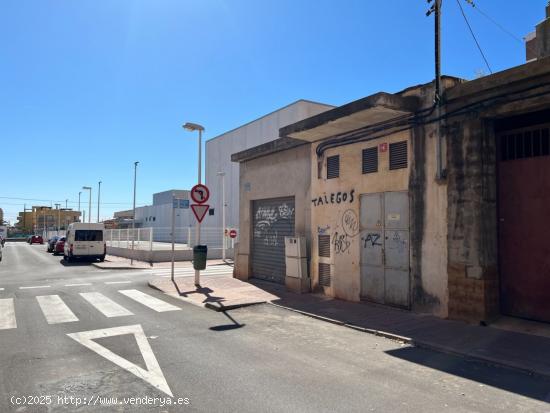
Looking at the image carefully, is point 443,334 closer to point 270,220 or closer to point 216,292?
point 216,292

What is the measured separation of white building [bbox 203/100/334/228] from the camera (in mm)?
35094

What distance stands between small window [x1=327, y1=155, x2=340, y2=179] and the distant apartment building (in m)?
104

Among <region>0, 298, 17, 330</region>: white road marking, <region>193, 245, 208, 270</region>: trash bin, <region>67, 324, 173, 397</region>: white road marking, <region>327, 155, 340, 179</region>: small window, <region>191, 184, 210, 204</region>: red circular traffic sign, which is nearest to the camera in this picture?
<region>67, 324, 173, 397</region>: white road marking

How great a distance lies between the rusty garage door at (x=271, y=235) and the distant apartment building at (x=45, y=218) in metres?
100

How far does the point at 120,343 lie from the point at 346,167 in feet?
21.8

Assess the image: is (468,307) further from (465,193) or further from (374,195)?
(374,195)

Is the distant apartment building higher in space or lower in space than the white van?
higher

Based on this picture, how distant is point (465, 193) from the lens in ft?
26.4

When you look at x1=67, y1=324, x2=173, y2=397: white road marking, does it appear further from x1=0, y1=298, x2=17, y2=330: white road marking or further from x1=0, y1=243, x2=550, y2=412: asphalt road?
x1=0, y1=298, x2=17, y2=330: white road marking

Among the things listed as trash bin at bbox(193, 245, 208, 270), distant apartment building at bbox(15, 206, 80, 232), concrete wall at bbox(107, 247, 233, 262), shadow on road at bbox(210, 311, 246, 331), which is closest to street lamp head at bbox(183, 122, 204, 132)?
trash bin at bbox(193, 245, 208, 270)

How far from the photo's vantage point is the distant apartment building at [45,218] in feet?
355

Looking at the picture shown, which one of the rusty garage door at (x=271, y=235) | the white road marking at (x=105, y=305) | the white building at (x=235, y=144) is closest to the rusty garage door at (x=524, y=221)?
the rusty garage door at (x=271, y=235)

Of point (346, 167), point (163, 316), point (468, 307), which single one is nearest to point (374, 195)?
point (346, 167)

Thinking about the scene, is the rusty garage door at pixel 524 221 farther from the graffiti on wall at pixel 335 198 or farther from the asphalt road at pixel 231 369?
the graffiti on wall at pixel 335 198
